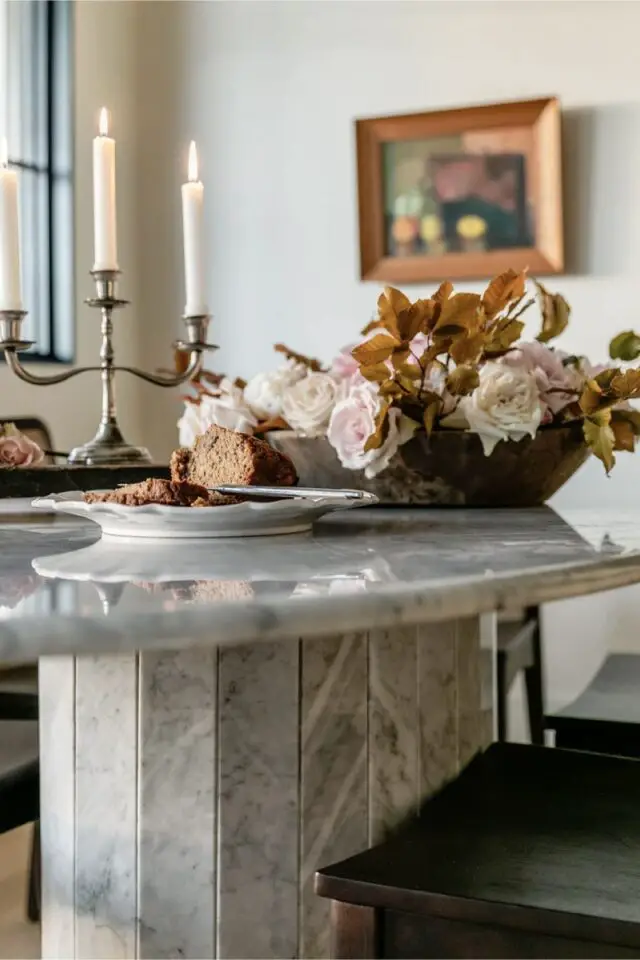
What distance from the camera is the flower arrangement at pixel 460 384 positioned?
112 centimetres

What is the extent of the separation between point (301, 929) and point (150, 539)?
36 centimetres

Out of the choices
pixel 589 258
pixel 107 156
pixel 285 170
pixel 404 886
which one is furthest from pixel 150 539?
pixel 285 170

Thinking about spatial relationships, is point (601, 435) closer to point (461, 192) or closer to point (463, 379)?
point (463, 379)

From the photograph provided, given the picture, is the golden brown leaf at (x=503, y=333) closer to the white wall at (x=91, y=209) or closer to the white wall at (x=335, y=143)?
the white wall at (x=335, y=143)

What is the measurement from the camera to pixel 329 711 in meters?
0.91

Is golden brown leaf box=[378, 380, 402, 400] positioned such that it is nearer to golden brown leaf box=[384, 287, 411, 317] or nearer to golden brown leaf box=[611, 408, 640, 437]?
golden brown leaf box=[384, 287, 411, 317]

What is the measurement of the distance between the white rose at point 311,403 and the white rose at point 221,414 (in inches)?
3.8

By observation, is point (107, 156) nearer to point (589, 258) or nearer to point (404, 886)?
point (404, 886)

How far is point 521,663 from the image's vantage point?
94.3 inches

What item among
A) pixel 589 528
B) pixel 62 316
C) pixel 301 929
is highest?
pixel 62 316

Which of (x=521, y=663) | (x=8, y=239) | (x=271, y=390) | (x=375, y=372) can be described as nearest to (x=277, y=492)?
(x=375, y=372)

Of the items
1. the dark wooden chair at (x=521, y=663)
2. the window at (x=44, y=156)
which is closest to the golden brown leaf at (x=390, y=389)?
the dark wooden chair at (x=521, y=663)

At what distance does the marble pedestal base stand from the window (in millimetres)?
2492

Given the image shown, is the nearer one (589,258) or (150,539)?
(150,539)
